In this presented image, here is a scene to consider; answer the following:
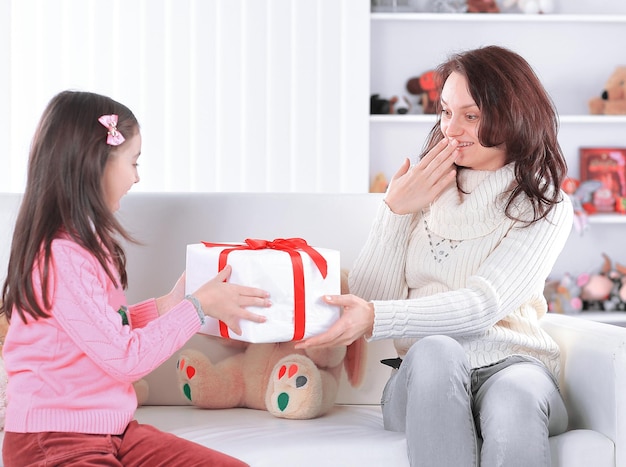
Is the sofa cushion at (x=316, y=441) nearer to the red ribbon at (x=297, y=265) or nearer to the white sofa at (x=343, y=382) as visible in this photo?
the white sofa at (x=343, y=382)

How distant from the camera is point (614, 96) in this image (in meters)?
3.62

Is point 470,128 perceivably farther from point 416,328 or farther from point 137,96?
point 137,96

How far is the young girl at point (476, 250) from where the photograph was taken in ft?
4.90

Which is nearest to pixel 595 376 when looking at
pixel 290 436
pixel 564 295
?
pixel 290 436

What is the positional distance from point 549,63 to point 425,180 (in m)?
2.33

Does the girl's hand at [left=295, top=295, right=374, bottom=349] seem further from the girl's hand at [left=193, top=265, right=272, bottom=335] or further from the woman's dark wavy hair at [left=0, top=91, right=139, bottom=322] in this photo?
the woman's dark wavy hair at [left=0, top=91, right=139, bottom=322]

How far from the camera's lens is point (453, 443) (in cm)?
132

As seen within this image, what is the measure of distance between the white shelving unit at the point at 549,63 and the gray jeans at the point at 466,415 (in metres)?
2.35

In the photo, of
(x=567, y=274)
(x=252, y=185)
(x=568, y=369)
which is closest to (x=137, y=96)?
(x=252, y=185)

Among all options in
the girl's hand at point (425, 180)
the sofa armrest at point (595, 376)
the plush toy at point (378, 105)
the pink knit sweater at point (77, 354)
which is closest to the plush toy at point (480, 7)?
the plush toy at point (378, 105)

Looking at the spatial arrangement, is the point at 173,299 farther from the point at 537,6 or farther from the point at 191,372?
the point at 537,6

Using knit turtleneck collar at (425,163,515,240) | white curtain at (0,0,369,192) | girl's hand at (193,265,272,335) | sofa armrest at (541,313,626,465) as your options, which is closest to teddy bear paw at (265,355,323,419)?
girl's hand at (193,265,272,335)

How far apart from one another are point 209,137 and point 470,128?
1.83m

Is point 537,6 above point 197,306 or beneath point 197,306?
above
